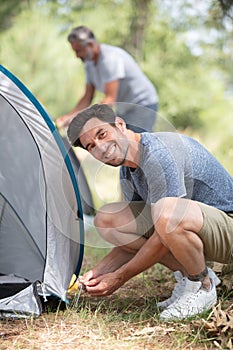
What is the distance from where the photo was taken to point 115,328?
2.56m

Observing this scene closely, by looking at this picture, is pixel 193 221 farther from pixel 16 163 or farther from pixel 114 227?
pixel 16 163

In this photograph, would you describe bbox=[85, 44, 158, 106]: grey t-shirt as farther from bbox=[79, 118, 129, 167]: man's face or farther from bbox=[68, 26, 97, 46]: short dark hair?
bbox=[79, 118, 129, 167]: man's face

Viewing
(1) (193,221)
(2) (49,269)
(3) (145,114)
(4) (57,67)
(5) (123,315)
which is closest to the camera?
(1) (193,221)

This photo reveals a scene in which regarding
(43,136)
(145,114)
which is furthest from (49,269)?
(145,114)

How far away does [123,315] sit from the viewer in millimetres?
2760

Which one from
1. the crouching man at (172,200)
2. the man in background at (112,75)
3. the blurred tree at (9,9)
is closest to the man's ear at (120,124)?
the crouching man at (172,200)

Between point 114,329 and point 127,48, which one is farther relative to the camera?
point 127,48

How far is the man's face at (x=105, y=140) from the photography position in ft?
8.48

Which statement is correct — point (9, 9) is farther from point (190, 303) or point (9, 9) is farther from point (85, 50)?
point (190, 303)

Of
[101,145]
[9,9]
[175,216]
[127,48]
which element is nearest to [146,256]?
[175,216]

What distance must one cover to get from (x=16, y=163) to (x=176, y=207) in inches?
45.3

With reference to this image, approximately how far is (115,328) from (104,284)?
213 mm

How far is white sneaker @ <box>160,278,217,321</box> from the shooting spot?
8.55ft

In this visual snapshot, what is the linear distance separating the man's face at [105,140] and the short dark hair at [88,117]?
0.02 m
